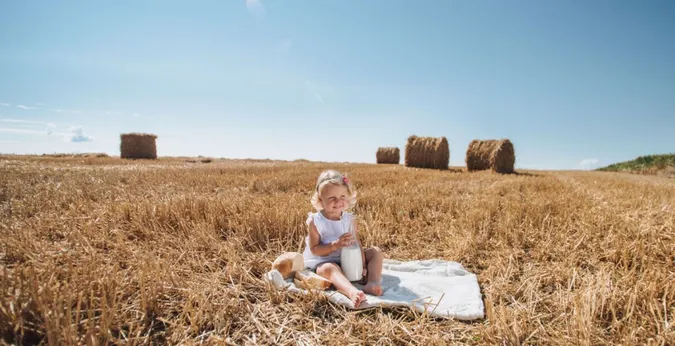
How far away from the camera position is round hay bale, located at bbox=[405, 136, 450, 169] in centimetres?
1677

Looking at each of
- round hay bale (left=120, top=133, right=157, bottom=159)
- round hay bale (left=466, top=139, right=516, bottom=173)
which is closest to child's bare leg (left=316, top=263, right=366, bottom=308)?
round hay bale (left=466, top=139, right=516, bottom=173)

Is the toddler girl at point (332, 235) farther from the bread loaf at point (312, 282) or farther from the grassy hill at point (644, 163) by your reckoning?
the grassy hill at point (644, 163)

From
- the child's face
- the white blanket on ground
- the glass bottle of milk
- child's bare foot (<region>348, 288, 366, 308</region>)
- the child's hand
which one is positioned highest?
the child's face

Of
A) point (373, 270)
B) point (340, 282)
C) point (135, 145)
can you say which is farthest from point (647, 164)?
point (135, 145)

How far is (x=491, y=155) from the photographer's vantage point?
14695mm

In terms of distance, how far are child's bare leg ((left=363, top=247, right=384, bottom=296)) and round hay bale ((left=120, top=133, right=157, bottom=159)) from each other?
26515 millimetres

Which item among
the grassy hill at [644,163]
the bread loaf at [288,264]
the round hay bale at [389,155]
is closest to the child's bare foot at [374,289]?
the bread loaf at [288,264]

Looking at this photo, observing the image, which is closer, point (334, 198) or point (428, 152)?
point (334, 198)

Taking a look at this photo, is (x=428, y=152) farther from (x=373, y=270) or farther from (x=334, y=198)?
(x=373, y=270)

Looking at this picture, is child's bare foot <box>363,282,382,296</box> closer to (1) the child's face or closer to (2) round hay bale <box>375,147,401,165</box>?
(1) the child's face

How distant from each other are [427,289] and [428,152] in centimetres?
1516

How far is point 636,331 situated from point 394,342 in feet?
4.09

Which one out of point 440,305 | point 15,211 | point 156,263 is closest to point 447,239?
point 440,305

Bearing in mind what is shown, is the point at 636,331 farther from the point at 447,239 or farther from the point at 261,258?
the point at 261,258
